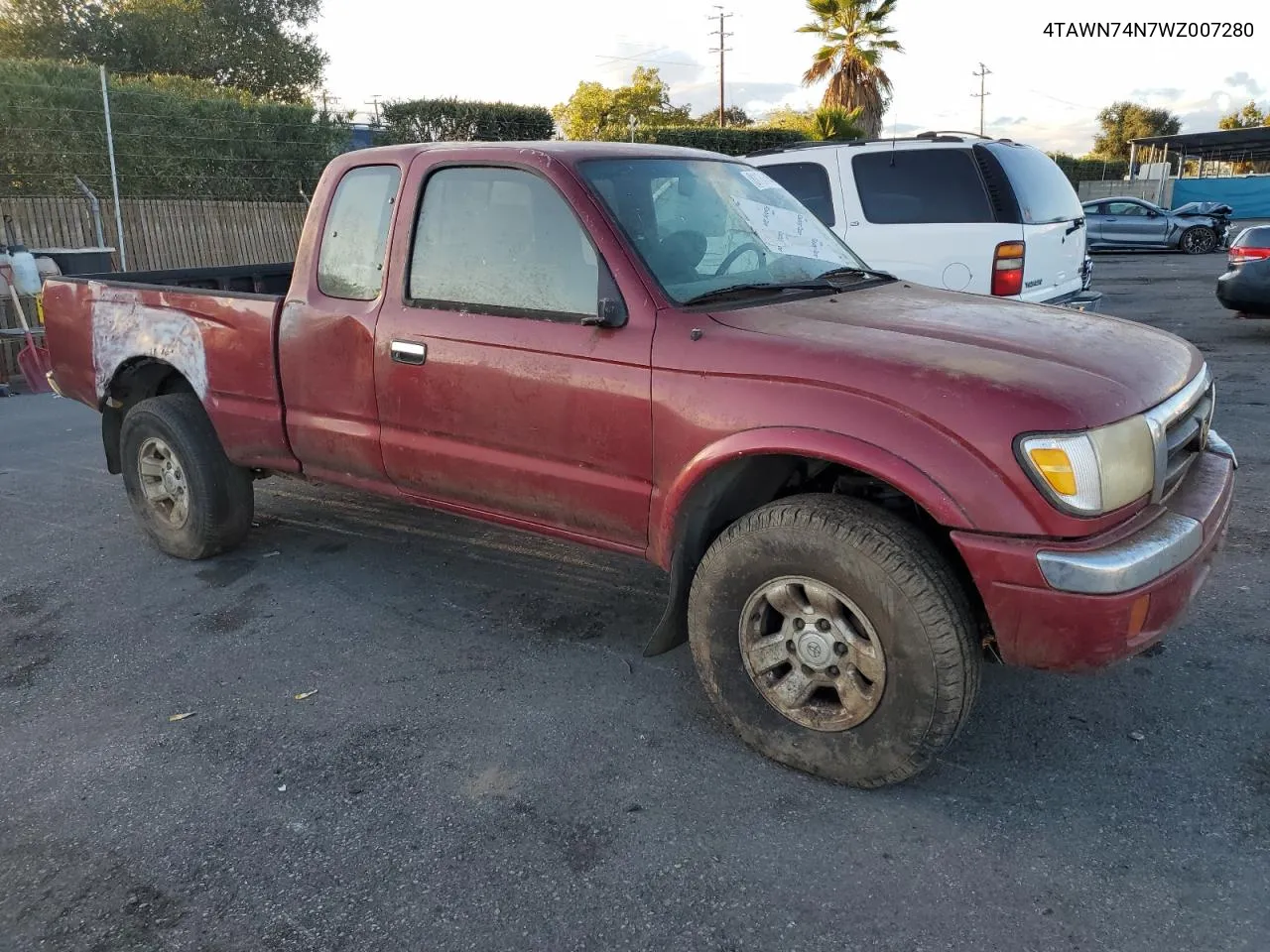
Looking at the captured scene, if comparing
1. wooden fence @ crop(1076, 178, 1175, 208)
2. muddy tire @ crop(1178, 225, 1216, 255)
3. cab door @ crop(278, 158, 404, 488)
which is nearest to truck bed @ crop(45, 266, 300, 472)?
A: cab door @ crop(278, 158, 404, 488)

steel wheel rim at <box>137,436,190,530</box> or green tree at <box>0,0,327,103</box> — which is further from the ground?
green tree at <box>0,0,327,103</box>

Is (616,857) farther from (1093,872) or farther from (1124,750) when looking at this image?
(1124,750)

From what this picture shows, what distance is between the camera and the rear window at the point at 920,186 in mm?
7340

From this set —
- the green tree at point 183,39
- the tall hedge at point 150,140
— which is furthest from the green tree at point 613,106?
the tall hedge at point 150,140

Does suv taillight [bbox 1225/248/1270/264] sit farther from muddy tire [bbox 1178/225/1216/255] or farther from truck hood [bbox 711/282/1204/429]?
muddy tire [bbox 1178/225/1216/255]

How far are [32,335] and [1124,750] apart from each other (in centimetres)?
1004

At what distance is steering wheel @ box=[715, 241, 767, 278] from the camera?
3.45m

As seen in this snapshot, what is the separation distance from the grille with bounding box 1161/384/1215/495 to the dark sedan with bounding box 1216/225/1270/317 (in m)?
8.15

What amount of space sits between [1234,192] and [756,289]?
3750cm

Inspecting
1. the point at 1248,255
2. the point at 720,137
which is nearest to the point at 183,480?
the point at 1248,255

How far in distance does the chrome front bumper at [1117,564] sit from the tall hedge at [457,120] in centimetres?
1723

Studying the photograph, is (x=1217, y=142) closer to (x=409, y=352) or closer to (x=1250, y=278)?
(x=1250, y=278)

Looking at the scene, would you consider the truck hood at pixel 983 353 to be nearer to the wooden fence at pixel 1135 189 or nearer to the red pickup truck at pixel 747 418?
the red pickup truck at pixel 747 418

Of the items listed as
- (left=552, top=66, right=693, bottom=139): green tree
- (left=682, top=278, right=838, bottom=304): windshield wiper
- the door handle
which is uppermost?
(left=552, top=66, right=693, bottom=139): green tree
